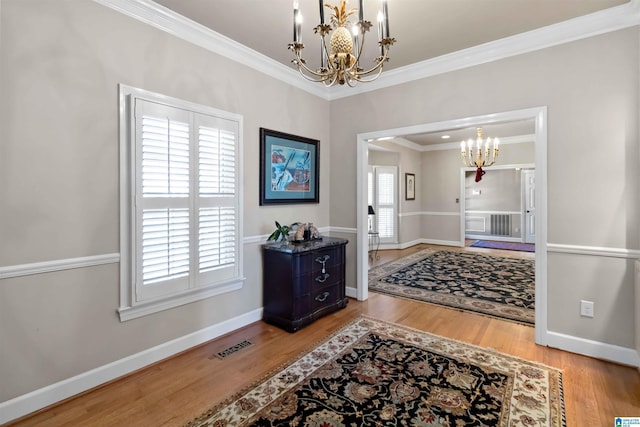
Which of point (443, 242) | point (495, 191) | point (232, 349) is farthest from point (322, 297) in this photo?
point (495, 191)

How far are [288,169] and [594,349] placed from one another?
3374 mm

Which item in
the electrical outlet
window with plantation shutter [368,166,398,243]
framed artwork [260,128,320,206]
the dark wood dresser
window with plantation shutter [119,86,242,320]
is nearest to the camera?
window with plantation shutter [119,86,242,320]

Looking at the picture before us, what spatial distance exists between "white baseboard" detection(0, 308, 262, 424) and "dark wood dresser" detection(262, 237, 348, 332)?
510mm

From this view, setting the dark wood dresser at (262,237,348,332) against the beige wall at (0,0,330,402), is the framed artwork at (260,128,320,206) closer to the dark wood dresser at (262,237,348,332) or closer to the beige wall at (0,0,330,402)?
the dark wood dresser at (262,237,348,332)

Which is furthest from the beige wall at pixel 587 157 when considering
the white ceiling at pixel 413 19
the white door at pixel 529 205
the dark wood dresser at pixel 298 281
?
the white door at pixel 529 205

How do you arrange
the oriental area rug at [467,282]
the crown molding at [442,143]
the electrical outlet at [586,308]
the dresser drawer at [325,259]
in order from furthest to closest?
the crown molding at [442,143]
the oriental area rug at [467,282]
the dresser drawer at [325,259]
the electrical outlet at [586,308]

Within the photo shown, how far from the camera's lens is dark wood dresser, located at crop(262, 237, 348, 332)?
10.2 feet

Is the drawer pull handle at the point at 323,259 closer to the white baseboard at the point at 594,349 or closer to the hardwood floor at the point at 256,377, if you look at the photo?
the hardwood floor at the point at 256,377

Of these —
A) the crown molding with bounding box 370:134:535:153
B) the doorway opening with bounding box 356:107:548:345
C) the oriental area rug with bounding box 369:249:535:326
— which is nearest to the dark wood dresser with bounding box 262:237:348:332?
the oriental area rug with bounding box 369:249:535:326

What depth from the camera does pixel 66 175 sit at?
2062mm

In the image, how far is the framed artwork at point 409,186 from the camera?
818 centimetres

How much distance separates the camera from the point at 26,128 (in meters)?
1.90

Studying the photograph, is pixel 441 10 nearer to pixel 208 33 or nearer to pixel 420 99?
pixel 420 99

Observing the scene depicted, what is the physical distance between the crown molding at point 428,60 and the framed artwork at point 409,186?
4635 millimetres
